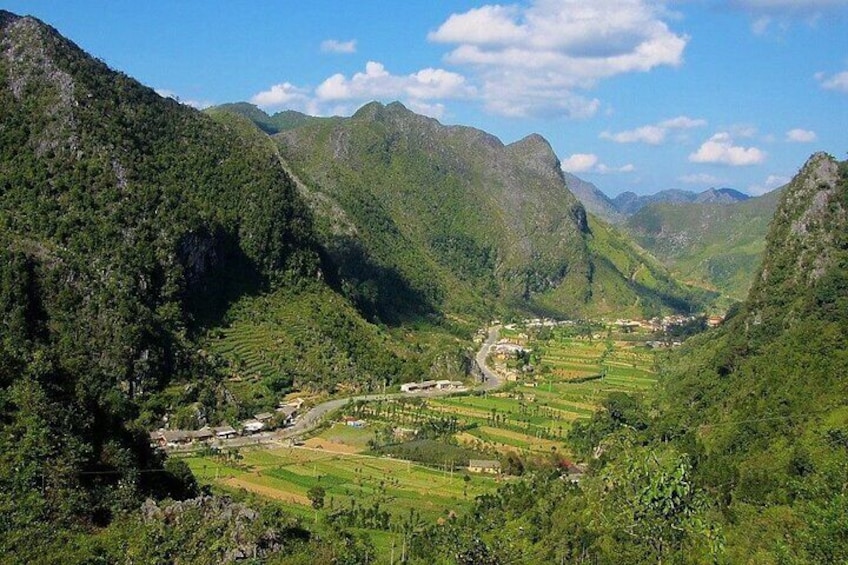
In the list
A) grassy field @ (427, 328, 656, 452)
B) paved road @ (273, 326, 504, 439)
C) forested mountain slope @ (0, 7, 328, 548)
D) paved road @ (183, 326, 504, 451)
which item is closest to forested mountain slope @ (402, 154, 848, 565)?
grassy field @ (427, 328, 656, 452)

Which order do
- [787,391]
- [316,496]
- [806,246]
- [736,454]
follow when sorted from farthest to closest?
[806,246] < [316,496] < [787,391] < [736,454]

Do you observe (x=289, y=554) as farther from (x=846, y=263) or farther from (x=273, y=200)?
(x=273, y=200)

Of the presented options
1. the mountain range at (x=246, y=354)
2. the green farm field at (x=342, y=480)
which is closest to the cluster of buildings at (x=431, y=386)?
the mountain range at (x=246, y=354)

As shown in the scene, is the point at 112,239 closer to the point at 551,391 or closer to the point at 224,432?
the point at 224,432

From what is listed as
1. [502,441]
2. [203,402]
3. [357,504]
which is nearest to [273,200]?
[203,402]

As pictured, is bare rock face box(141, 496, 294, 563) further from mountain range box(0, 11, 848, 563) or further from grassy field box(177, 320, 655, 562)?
grassy field box(177, 320, 655, 562)

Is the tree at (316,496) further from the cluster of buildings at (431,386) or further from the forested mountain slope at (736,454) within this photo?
the cluster of buildings at (431,386)

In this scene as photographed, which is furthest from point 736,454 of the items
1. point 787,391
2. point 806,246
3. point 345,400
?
point 345,400
